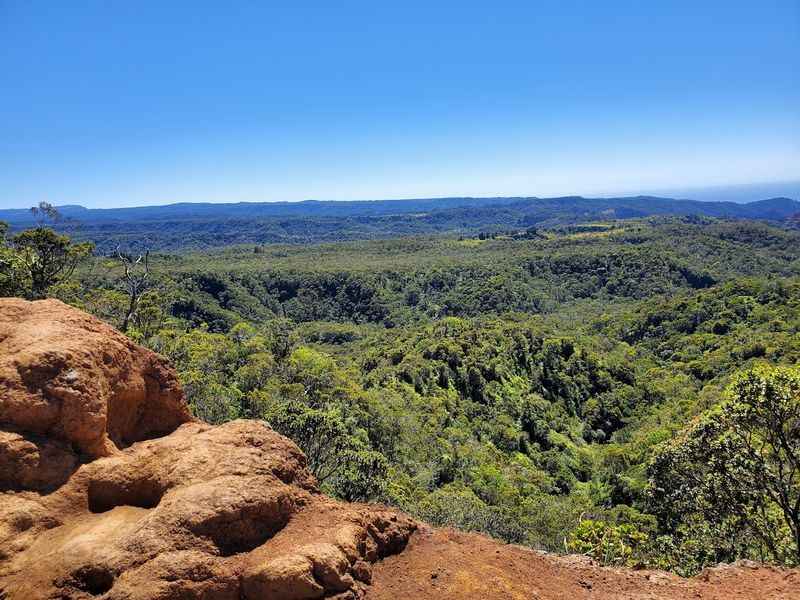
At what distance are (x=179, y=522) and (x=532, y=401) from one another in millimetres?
81313

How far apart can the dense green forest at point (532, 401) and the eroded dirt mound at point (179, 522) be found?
738cm

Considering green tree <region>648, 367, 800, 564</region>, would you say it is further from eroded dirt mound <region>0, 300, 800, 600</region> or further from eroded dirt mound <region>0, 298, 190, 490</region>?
eroded dirt mound <region>0, 298, 190, 490</region>

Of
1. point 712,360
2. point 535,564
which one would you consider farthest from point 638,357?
point 535,564

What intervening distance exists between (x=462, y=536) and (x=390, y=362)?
256 feet

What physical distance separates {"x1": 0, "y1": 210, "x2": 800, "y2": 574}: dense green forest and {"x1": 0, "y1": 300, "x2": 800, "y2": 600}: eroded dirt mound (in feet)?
24.2

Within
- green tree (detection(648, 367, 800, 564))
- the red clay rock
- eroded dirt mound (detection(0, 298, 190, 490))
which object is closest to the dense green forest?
green tree (detection(648, 367, 800, 564))

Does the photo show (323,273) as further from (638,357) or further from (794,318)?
(794,318)

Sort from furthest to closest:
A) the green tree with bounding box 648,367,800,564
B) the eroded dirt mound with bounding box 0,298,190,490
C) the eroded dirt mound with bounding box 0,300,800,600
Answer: the green tree with bounding box 648,367,800,564, the eroded dirt mound with bounding box 0,298,190,490, the eroded dirt mound with bounding box 0,300,800,600

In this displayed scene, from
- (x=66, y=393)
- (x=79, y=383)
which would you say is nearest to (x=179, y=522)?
(x=66, y=393)

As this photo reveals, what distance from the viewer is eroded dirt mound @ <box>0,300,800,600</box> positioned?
9.34 m

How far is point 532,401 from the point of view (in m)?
85.7

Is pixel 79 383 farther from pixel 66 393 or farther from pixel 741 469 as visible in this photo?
pixel 741 469

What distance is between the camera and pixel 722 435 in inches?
768

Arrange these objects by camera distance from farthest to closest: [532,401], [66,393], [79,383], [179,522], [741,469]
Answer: [532,401] < [741,469] < [79,383] < [66,393] < [179,522]
